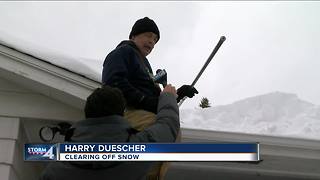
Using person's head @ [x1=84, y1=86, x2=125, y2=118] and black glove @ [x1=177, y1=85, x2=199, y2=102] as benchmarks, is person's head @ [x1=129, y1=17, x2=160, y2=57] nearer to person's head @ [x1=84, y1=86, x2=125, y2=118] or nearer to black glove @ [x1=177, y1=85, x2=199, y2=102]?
black glove @ [x1=177, y1=85, x2=199, y2=102]

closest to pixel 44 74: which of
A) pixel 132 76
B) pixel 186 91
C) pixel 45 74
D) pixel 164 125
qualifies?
pixel 45 74

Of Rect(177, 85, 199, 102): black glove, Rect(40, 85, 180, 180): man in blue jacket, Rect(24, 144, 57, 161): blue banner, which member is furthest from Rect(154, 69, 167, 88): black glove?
Rect(24, 144, 57, 161): blue banner

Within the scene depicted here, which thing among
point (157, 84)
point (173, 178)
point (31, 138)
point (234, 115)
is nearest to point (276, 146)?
point (234, 115)

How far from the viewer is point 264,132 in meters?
4.67

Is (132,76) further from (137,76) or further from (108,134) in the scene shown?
(108,134)

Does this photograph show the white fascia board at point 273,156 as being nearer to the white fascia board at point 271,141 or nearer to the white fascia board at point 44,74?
the white fascia board at point 271,141

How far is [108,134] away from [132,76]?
865 mm

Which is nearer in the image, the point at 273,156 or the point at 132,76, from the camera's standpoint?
the point at 132,76

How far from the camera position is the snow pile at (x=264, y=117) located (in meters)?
4.75

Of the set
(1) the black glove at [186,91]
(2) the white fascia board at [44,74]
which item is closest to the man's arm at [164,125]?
(1) the black glove at [186,91]

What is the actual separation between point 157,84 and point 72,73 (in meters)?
1.25

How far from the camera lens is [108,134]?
6.84 feet

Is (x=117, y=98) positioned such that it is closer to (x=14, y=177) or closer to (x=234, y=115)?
(x=14, y=177)

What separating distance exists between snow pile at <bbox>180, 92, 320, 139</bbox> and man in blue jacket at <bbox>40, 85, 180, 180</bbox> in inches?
90.1
